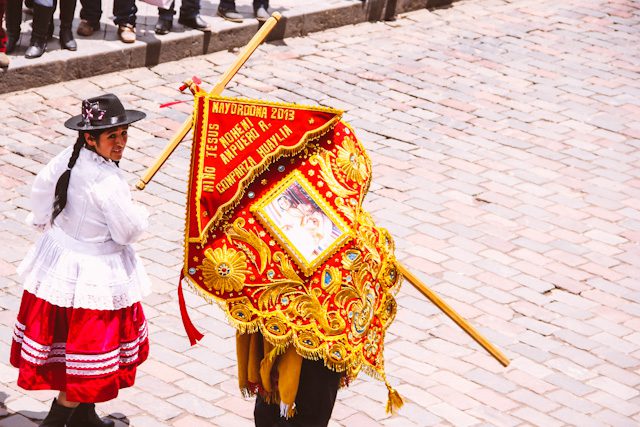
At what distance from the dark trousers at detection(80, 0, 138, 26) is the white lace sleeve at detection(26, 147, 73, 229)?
5526mm

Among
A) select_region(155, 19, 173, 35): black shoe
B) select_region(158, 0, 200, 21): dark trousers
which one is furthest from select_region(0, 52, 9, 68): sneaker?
select_region(158, 0, 200, 21): dark trousers

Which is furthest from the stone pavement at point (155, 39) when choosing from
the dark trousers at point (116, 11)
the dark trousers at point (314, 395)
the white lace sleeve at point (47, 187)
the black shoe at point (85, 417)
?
the dark trousers at point (314, 395)

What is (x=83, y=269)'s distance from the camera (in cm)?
546

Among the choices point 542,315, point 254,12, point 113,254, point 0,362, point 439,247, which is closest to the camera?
point 113,254

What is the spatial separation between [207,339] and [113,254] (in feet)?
5.20

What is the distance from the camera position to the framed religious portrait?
4.78m

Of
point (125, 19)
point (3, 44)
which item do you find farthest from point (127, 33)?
point (3, 44)

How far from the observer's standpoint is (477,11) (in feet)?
45.0

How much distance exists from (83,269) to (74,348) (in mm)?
374

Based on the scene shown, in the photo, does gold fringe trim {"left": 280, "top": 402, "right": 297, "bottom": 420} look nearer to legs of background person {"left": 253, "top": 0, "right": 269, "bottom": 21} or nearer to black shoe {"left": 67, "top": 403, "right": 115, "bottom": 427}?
black shoe {"left": 67, "top": 403, "right": 115, "bottom": 427}

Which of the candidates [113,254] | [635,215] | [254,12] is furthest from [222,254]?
[254,12]

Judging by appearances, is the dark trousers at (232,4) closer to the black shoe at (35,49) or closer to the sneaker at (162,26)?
the sneaker at (162,26)

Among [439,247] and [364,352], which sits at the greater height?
[364,352]

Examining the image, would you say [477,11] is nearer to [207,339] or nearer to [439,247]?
[439,247]
